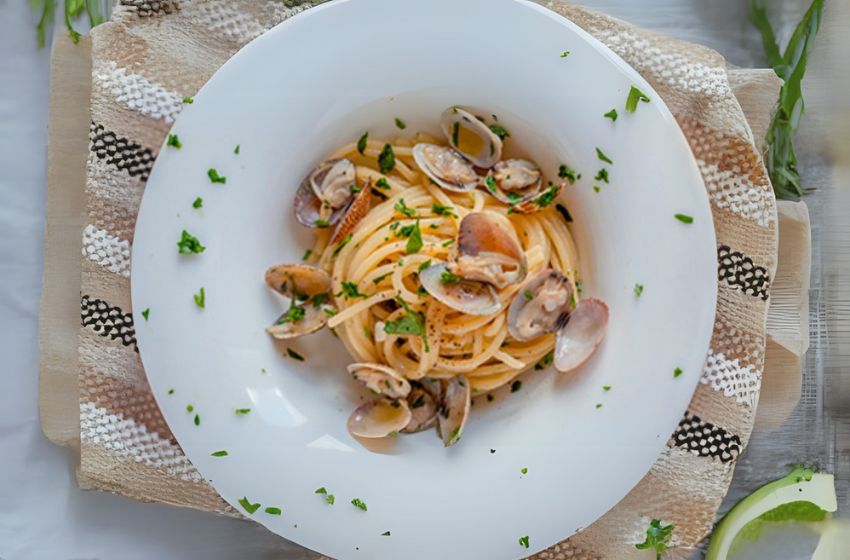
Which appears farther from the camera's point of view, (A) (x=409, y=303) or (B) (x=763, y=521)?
(B) (x=763, y=521)

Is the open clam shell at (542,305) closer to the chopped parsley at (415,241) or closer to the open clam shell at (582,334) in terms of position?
the open clam shell at (582,334)

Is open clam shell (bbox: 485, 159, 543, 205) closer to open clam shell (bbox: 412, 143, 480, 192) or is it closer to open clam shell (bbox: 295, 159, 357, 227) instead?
open clam shell (bbox: 412, 143, 480, 192)

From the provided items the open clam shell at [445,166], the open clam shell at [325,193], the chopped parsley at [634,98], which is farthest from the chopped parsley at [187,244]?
the chopped parsley at [634,98]

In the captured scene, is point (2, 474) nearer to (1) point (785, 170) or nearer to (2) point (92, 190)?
(2) point (92, 190)

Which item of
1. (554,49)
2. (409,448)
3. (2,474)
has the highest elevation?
(554,49)

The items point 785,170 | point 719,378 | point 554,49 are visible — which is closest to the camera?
point 554,49

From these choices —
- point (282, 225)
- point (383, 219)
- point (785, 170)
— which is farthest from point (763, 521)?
point (282, 225)

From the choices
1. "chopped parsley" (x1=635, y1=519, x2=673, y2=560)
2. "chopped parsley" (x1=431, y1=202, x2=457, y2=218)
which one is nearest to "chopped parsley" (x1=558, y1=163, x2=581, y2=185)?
"chopped parsley" (x1=431, y1=202, x2=457, y2=218)
